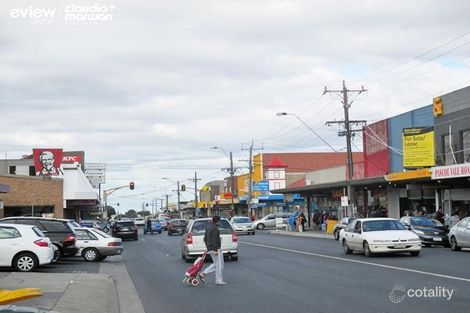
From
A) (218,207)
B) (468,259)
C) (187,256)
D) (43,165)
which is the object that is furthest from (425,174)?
(218,207)

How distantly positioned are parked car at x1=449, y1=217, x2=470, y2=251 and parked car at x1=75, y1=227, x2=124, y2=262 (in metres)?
13.1

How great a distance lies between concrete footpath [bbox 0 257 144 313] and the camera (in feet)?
38.9

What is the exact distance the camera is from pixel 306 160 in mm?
98562

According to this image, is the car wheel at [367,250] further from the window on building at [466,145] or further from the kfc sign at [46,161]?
the kfc sign at [46,161]

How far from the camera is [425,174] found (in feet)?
115

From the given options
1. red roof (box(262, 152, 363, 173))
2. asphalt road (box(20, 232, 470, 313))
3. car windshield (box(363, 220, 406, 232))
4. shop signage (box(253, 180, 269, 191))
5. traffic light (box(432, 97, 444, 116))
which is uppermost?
red roof (box(262, 152, 363, 173))

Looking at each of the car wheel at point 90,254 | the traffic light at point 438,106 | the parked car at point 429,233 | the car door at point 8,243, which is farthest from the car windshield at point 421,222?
the car door at point 8,243

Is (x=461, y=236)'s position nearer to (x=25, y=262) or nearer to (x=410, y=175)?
(x=410, y=175)

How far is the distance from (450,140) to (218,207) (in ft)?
268

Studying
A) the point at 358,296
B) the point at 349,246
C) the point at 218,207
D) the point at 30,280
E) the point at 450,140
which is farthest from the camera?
the point at 218,207

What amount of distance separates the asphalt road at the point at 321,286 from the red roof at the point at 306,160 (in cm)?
7422

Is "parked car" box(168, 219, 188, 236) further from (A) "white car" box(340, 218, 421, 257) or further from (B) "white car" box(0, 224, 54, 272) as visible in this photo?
(B) "white car" box(0, 224, 54, 272)

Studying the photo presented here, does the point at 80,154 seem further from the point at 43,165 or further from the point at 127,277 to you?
the point at 127,277

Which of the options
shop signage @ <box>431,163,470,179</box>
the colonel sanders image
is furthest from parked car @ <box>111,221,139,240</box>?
shop signage @ <box>431,163,470,179</box>
